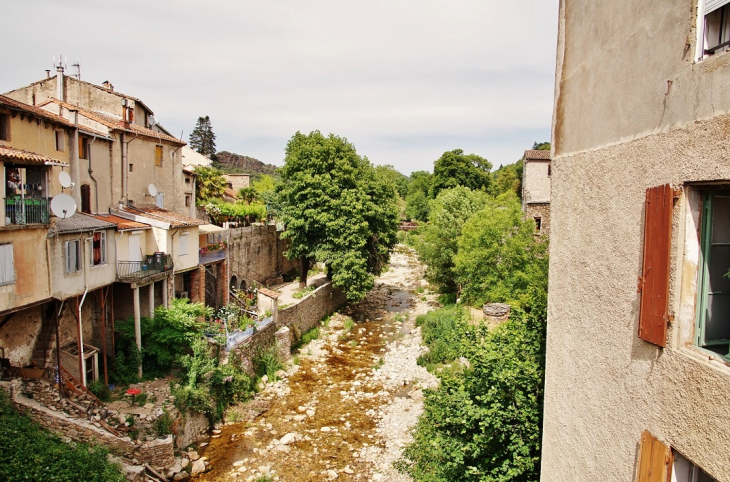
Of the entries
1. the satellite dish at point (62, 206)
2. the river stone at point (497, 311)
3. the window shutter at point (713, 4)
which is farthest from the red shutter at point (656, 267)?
the river stone at point (497, 311)

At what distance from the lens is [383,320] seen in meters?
29.5

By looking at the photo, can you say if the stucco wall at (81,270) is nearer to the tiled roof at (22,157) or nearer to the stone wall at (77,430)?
the tiled roof at (22,157)

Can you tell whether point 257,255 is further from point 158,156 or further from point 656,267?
point 656,267

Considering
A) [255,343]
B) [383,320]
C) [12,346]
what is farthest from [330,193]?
[12,346]

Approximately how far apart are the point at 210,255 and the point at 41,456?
44.6 ft

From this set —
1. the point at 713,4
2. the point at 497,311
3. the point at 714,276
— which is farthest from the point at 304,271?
the point at 713,4

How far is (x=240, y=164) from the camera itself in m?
98.9

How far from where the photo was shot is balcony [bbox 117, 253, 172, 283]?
16.5 meters

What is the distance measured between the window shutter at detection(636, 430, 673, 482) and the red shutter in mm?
740

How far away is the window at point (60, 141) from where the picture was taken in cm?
1559

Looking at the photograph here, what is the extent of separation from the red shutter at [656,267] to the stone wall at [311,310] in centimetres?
2070

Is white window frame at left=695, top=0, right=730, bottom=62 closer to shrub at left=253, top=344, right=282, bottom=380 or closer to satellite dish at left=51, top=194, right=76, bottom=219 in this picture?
satellite dish at left=51, top=194, right=76, bottom=219

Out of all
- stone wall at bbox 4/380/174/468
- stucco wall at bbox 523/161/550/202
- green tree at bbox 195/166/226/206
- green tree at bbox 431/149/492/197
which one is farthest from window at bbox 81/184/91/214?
green tree at bbox 431/149/492/197

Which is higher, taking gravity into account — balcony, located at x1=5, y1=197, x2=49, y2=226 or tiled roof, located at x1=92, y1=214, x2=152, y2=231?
balcony, located at x1=5, y1=197, x2=49, y2=226
